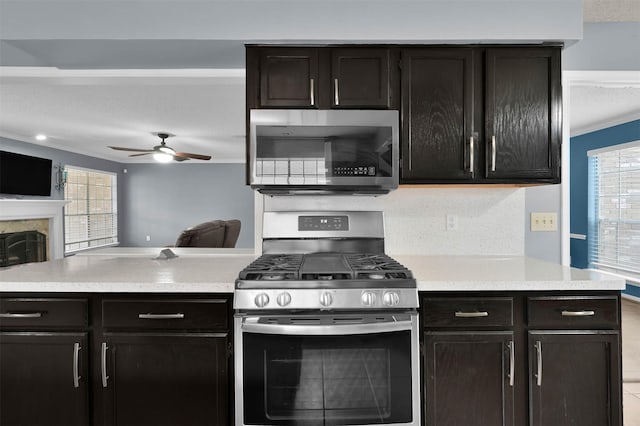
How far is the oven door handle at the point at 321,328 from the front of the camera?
1.65 metres

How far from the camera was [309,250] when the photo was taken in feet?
7.64

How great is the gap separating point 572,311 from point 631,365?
2119 mm

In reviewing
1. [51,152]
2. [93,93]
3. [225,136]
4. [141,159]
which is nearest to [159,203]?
[141,159]

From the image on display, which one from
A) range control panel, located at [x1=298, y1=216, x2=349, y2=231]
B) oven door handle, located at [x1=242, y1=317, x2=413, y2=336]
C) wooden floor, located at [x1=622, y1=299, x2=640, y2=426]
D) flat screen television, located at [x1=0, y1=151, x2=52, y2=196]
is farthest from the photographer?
flat screen television, located at [x1=0, y1=151, x2=52, y2=196]

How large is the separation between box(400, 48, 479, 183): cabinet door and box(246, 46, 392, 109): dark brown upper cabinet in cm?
15

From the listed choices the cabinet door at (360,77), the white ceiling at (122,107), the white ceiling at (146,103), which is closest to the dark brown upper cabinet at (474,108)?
the cabinet door at (360,77)

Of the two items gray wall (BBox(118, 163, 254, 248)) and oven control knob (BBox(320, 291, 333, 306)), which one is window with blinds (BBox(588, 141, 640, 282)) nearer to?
oven control knob (BBox(320, 291, 333, 306))

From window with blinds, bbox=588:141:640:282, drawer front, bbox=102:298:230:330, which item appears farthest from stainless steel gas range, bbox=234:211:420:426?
window with blinds, bbox=588:141:640:282

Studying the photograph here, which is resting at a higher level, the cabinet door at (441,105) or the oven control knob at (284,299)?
the cabinet door at (441,105)

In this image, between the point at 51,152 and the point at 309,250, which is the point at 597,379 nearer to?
the point at 309,250

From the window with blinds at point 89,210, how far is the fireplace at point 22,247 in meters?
0.94

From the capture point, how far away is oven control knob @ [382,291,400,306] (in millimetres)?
1679

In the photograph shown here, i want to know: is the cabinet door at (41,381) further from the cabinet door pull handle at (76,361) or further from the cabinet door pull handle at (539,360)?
the cabinet door pull handle at (539,360)

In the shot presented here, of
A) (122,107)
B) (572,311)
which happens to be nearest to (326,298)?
(572,311)
